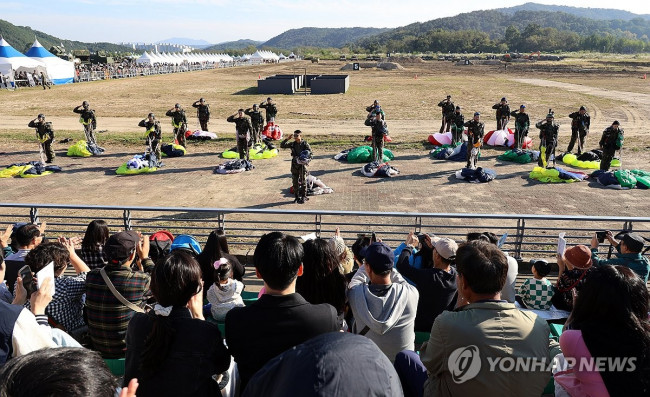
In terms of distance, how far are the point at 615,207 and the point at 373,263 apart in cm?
1112

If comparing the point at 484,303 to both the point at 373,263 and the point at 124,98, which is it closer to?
the point at 373,263

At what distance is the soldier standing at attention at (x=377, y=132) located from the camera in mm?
15844

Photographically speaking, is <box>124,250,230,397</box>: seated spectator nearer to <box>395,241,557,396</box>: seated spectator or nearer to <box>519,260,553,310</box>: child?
<box>395,241,557,396</box>: seated spectator

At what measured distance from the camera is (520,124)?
1759 cm

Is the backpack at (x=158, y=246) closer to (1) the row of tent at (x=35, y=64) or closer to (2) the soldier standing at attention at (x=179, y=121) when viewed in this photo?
(2) the soldier standing at attention at (x=179, y=121)

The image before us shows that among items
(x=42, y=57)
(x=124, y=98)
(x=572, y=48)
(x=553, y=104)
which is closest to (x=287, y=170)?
(x=553, y=104)


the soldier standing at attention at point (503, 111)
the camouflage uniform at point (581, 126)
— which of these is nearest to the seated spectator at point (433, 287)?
the camouflage uniform at point (581, 126)

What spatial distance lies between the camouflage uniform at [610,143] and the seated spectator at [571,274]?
Answer: 11.9 meters

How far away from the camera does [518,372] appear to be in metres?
2.78

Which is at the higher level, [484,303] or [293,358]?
[293,358]

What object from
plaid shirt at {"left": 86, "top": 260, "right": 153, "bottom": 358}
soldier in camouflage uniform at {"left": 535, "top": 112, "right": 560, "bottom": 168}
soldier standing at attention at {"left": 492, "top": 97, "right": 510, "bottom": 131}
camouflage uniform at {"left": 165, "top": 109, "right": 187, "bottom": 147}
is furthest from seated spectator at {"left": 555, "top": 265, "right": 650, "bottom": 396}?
camouflage uniform at {"left": 165, "top": 109, "right": 187, "bottom": 147}

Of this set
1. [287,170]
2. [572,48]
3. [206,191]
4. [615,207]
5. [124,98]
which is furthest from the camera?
[572,48]

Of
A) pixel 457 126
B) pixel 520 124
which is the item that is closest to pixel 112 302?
pixel 457 126

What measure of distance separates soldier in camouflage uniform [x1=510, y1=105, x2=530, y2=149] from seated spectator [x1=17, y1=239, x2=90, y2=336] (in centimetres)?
1638
